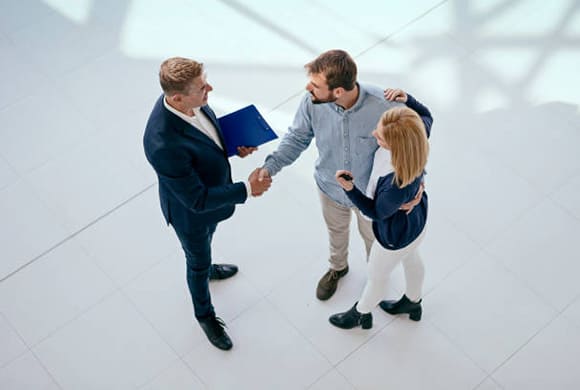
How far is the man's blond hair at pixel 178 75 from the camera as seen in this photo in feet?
8.46

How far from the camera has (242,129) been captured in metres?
3.04

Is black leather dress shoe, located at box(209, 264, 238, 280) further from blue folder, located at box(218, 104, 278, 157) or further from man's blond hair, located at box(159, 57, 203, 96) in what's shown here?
man's blond hair, located at box(159, 57, 203, 96)

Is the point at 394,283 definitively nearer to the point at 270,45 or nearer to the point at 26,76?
the point at 270,45

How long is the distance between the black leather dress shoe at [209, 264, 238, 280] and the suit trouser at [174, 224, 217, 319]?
27 cm

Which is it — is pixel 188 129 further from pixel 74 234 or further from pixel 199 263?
pixel 74 234

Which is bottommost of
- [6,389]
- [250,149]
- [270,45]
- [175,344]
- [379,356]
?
[6,389]

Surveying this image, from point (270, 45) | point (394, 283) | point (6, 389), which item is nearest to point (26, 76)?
point (270, 45)

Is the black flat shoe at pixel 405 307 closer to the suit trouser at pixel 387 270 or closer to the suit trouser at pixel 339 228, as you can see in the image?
the suit trouser at pixel 387 270

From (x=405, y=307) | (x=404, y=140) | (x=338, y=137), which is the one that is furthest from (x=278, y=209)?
(x=404, y=140)

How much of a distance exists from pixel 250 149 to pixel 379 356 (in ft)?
4.08

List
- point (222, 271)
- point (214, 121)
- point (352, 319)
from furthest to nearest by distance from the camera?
1. point (222, 271)
2. point (352, 319)
3. point (214, 121)

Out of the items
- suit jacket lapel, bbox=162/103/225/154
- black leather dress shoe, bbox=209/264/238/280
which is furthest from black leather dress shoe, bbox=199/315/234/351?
suit jacket lapel, bbox=162/103/225/154

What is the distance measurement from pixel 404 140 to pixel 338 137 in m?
0.42

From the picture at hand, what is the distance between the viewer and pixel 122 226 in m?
4.00
